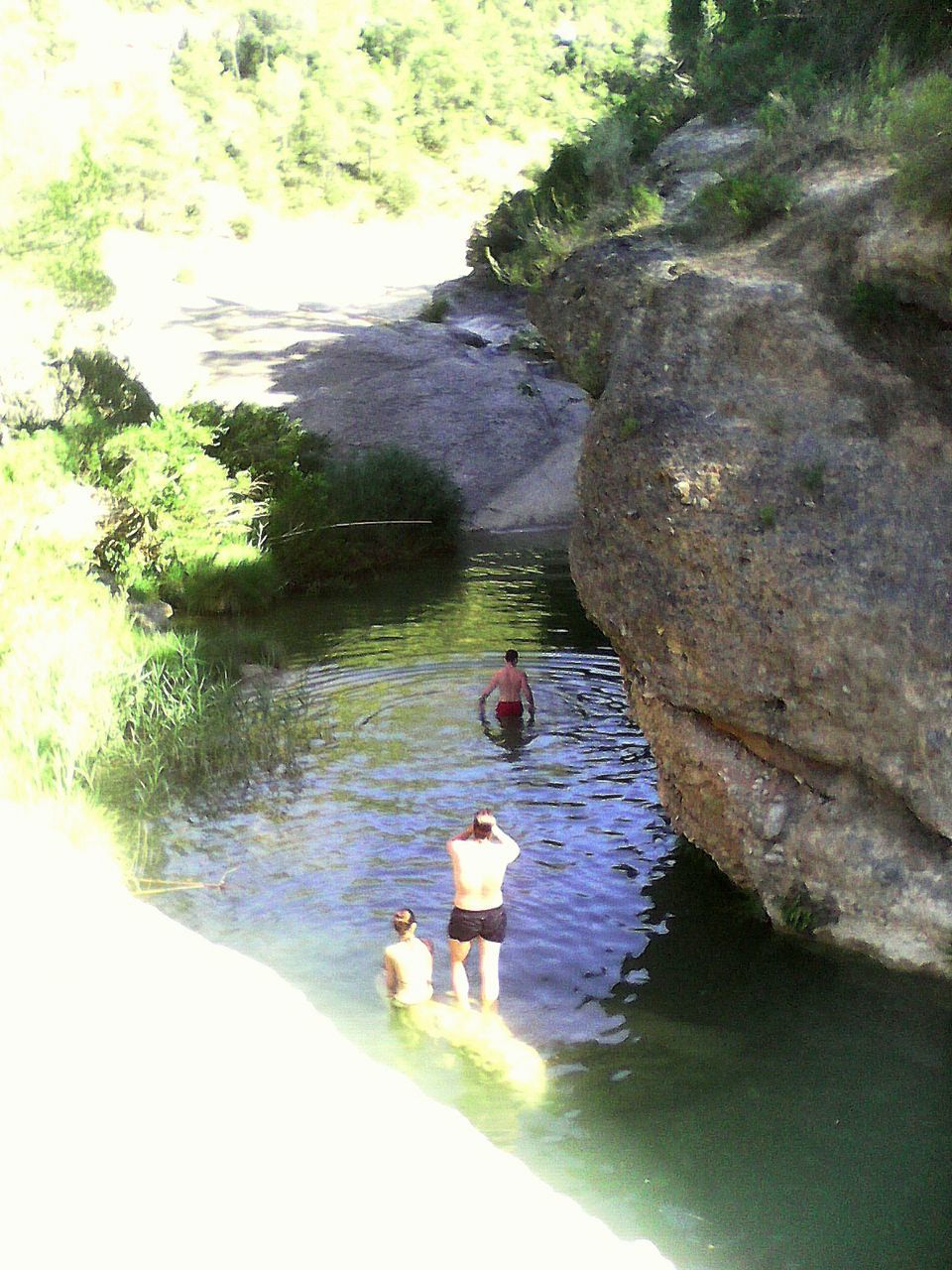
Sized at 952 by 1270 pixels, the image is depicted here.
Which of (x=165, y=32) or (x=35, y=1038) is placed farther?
(x=165, y=32)

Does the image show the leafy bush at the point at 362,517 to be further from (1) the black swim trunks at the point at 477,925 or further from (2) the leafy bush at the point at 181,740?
(1) the black swim trunks at the point at 477,925

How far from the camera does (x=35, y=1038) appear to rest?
4.27 meters

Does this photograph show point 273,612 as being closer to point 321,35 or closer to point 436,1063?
point 436,1063


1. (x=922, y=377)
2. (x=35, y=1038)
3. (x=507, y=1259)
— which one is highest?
(x=922, y=377)

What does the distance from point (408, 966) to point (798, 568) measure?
3.82 meters

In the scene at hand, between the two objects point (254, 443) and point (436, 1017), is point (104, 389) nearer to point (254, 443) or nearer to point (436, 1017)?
point (254, 443)

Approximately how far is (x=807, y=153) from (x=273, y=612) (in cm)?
1211

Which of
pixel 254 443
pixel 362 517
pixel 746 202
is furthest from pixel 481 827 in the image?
pixel 362 517

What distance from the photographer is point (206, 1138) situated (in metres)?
4.04

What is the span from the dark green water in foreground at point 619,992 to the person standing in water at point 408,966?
9.0 inches

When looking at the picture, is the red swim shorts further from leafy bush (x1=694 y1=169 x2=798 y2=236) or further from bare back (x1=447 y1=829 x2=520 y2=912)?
bare back (x1=447 y1=829 x2=520 y2=912)

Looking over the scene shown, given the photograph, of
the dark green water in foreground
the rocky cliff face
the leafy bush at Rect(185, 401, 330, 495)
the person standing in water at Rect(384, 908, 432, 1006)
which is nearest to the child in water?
the person standing in water at Rect(384, 908, 432, 1006)

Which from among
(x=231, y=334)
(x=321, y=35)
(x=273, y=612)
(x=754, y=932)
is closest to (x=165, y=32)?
(x=321, y=35)

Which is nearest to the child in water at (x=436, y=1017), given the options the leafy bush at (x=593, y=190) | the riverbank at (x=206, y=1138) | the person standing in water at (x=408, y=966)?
the person standing in water at (x=408, y=966)
